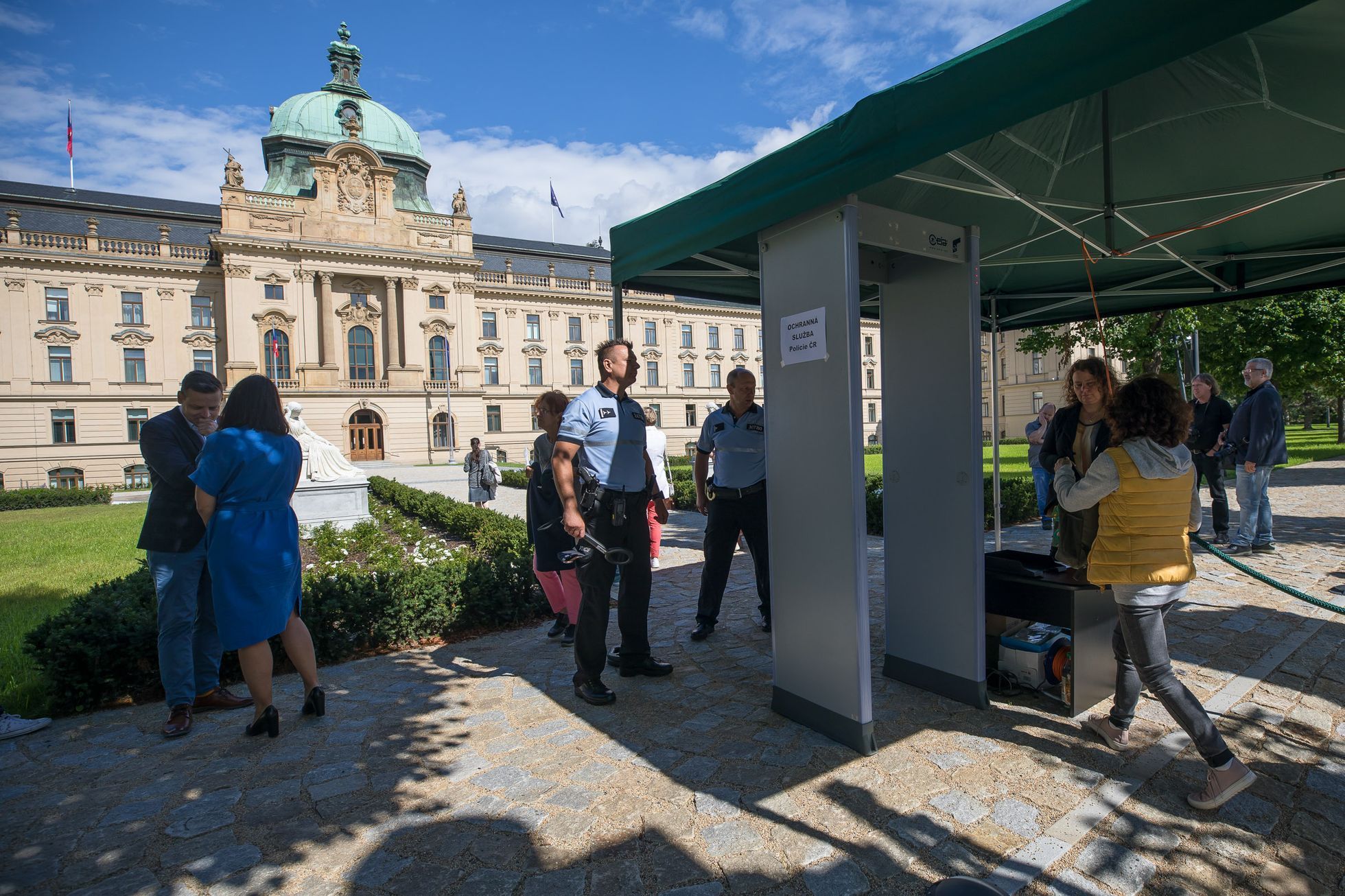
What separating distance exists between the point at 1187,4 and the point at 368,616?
5.85 meters

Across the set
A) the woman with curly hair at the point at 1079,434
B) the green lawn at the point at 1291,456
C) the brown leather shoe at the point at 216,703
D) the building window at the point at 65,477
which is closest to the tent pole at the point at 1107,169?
the woman with curly hair at the point at 1079,434

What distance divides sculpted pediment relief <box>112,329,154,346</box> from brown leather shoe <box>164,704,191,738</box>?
168ft

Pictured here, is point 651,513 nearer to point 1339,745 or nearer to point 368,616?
point 368,616

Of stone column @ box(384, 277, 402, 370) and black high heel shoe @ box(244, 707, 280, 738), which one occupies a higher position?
stone column @ box(384, 277, 402, 370)

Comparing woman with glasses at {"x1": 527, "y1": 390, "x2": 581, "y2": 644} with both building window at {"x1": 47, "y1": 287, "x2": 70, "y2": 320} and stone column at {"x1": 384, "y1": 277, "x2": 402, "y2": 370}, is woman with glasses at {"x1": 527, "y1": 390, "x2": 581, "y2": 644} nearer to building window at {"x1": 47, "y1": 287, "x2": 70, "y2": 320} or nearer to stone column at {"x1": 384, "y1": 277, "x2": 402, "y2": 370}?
stone column at {"x1": 384, "y1": 277, "x2": 402, "y2": 370}

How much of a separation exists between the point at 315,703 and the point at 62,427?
51.6 meters

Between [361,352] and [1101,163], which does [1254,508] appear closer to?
[1101,163]

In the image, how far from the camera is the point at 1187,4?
1905 mm

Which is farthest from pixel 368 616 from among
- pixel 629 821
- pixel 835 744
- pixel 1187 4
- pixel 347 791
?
pixel 1187 4

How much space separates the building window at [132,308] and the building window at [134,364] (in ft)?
6.41

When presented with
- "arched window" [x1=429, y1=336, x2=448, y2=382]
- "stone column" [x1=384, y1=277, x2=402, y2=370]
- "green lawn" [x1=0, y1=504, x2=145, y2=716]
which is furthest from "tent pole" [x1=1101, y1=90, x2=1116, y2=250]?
"arched window" [x1=429, y1=336, x2=448, y2=382]

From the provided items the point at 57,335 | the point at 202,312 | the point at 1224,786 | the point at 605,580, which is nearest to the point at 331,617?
the point at 605,580

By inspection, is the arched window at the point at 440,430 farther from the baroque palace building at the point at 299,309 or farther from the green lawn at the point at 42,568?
the green lawn at the point at 42,568

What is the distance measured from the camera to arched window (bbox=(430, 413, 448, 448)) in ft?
157
